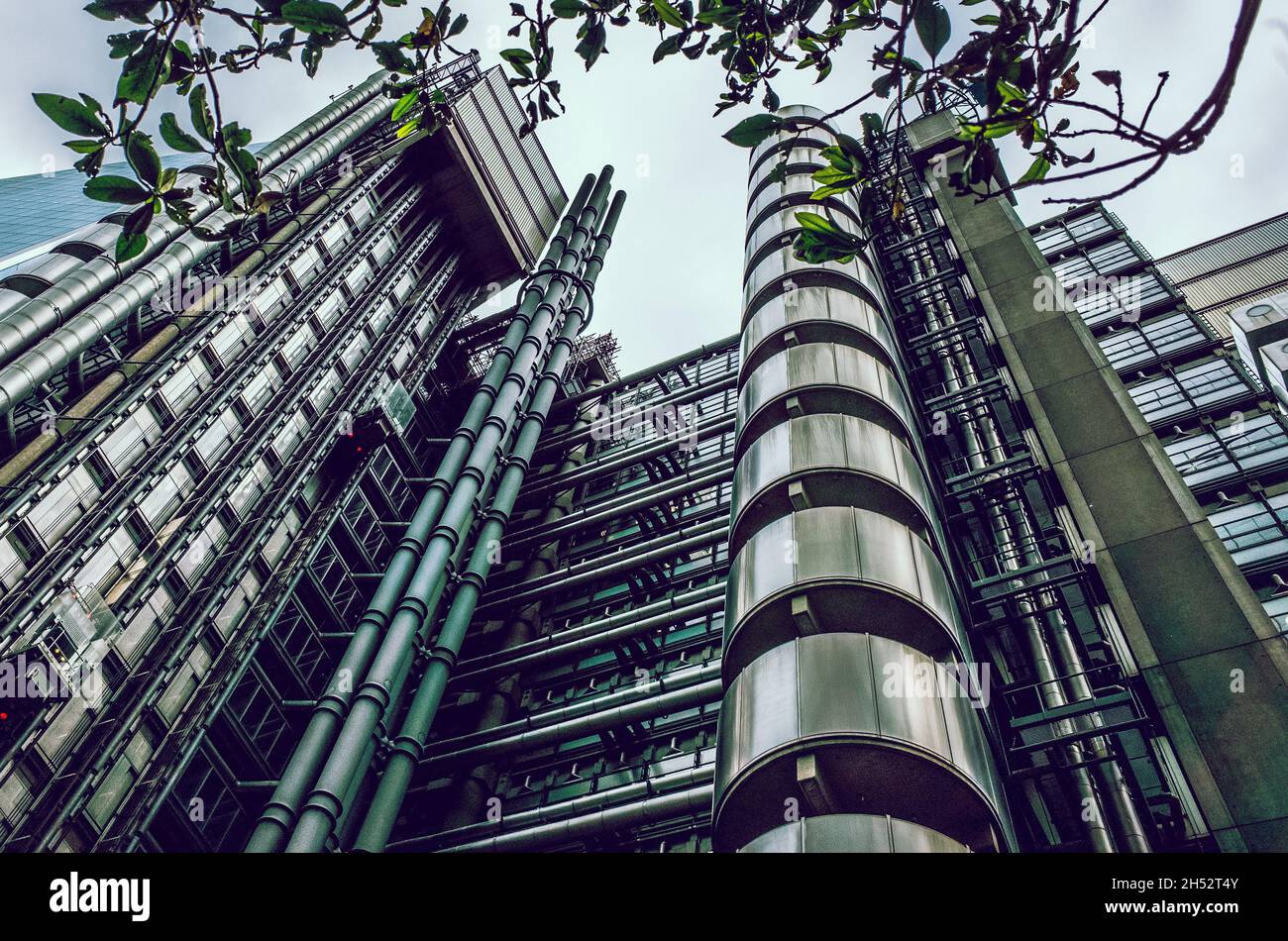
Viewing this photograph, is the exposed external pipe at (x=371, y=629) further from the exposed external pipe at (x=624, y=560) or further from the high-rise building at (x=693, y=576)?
the exposed external pipe at (x=624, y=560)

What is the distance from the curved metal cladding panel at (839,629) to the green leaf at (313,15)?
1114 centimetres

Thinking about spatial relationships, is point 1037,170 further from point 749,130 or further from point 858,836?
point 858,836

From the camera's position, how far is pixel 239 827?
87.1 feet

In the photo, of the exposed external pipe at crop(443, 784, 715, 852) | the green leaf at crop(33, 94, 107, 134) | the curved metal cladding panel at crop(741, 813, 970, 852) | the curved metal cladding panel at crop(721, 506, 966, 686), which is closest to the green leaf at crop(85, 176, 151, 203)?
the green leaf at crop(33, 94, 107, 134)

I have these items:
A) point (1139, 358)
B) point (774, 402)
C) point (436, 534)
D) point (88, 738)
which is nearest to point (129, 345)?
point (436, 534)

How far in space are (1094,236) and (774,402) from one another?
70.5 feet

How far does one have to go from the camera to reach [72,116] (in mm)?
4996

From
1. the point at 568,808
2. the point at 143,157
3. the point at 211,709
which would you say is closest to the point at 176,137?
the point at 143,157

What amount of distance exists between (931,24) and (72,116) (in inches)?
195

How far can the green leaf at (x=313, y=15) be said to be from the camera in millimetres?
5684

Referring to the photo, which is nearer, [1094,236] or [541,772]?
[541,772]

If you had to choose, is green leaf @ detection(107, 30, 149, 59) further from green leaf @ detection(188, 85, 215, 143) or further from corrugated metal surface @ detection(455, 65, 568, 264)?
corrugated metal surface @ detection(455, 65, 568, 264)

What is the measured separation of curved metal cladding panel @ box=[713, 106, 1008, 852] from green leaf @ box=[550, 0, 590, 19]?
9.48m

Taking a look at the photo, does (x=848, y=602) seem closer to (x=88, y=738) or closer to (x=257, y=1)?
(x=257, y=1)
